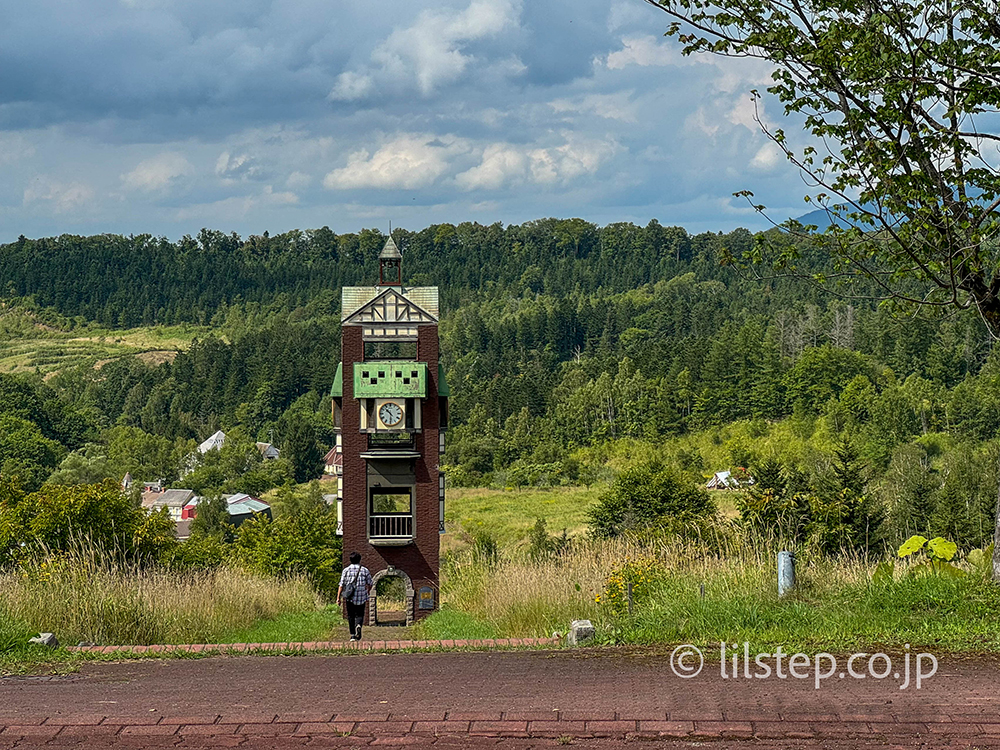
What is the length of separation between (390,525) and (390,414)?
2269 mm

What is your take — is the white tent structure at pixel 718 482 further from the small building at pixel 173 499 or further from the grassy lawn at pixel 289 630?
the grassy lawn at pixel 289 630

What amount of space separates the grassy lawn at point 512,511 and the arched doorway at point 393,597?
25600 mm

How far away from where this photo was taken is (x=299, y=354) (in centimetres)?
13175

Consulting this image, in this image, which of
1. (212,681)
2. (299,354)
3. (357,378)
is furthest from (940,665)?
(299,354)

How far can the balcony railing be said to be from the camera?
860 inches

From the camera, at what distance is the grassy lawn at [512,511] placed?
55.7 meters

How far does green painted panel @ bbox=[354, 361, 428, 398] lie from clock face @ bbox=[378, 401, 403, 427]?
0.72ft

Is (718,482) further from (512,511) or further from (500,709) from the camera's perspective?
(500,709)

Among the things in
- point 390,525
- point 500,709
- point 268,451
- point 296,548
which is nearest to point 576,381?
point 268,451

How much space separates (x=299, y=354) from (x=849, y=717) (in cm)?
12914

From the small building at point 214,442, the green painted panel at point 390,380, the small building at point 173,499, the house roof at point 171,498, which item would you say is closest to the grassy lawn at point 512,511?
the small building at point 173,499

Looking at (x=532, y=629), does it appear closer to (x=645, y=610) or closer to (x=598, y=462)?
(x=645, y=610)

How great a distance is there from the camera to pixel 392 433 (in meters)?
22.0

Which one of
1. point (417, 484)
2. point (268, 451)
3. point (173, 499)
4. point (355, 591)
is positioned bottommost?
point (173, 499)
